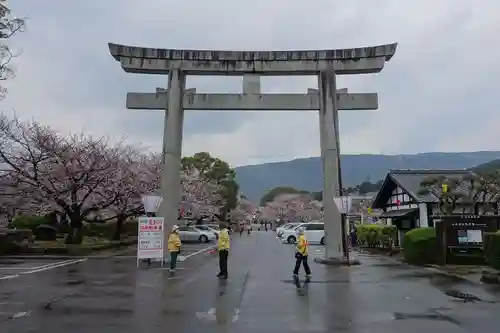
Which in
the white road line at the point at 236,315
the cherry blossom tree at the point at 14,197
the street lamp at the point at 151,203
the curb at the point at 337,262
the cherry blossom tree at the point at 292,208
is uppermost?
the cherry blossom tree at the point at 292,208

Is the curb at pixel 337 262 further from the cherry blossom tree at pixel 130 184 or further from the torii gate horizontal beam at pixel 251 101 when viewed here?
the cherry blossom tree at pixel 130 184

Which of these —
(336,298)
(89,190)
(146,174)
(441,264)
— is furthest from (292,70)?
(146,174)

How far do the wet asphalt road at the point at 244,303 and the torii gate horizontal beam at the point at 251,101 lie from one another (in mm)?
7530

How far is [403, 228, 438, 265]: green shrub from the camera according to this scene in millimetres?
21062

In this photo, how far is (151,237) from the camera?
20812 millimetres

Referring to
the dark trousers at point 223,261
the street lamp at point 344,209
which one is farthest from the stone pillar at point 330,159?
the dark trousers at point 223,261

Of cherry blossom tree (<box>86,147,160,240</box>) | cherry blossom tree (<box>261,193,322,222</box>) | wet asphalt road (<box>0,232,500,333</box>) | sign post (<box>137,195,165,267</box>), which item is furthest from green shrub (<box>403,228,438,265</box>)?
cherry blossom tree (<box>261,193,322,222</box>)

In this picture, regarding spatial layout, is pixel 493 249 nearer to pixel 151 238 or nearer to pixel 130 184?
pixel 151 238

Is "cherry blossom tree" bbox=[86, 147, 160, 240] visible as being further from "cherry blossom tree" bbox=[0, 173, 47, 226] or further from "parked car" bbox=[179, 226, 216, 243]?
"parked car" bbox=[179, 226, 216, 243]

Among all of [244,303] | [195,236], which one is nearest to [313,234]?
[195,236]

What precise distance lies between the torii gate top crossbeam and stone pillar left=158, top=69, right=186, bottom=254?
A: 677 millimetres

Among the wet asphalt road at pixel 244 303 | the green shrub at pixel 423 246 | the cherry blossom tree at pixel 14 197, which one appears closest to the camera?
the wet asphalt road at pixel 244 303

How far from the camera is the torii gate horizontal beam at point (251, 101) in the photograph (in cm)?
2197

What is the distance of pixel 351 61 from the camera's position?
72.5ft
